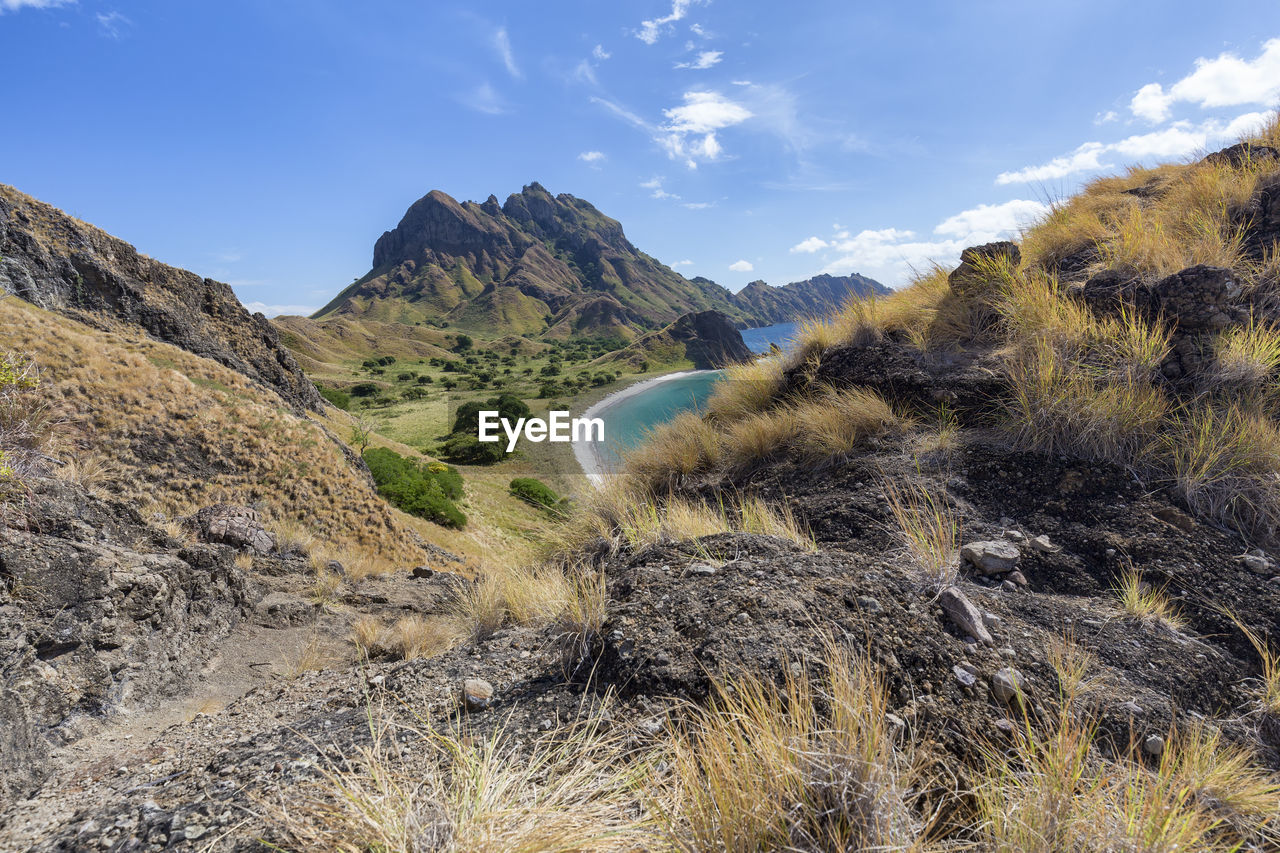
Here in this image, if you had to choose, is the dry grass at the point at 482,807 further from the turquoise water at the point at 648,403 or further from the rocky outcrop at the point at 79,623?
the turquoise water at the point at 648,403

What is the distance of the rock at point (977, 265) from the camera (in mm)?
6067

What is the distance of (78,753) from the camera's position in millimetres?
3404

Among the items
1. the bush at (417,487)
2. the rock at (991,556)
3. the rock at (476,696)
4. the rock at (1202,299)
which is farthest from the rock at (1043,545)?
the bush at (417,487)

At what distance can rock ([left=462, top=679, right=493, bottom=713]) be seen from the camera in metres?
2.63

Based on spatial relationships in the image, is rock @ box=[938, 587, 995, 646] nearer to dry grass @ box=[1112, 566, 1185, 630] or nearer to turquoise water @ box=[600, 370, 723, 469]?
dry grass @ box=[1112, 566, 1185, 630]

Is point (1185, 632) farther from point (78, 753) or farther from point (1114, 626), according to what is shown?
point (78, 753)

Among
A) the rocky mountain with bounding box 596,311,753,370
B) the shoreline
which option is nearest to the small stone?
the shoreline

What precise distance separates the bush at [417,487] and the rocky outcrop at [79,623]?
16961 millimetres

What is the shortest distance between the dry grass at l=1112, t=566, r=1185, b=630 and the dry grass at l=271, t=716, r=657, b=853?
2.81 metres

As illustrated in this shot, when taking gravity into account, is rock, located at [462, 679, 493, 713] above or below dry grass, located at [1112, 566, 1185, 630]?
above

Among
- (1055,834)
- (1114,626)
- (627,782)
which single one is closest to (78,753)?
(627,782)

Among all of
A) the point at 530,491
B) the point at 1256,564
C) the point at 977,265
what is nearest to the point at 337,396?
the point at 530,491

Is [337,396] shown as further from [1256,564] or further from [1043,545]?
[1256,564]

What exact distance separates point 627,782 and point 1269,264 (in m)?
7.48
